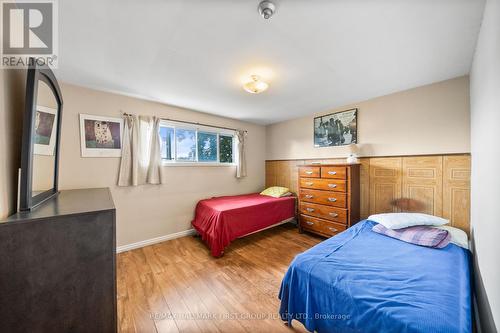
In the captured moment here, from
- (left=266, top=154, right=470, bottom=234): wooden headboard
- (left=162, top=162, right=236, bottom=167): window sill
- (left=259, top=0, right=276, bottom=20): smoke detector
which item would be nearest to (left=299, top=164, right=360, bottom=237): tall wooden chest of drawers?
(left=266, top=154, right=470, bottom=234): wooden headboard

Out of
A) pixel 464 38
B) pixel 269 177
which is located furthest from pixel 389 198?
pixel 269 177

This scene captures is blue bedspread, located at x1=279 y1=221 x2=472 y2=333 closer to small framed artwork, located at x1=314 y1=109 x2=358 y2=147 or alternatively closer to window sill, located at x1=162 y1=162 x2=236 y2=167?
small framed artwork, located at x1=314 y1=109 x2=358 y2=147

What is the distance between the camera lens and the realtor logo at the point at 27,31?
959 millimetres

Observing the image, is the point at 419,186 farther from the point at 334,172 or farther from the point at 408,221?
the point at 334,172

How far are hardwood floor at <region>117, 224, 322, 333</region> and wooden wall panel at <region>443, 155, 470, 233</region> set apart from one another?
5.78 feet

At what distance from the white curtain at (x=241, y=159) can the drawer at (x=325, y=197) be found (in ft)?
4.52

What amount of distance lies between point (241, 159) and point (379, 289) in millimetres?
3237

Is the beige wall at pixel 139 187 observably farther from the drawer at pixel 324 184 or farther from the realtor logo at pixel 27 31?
the drawer at pixel 324 184

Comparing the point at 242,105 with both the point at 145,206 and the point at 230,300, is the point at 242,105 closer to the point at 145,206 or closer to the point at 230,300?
the point at 145,206

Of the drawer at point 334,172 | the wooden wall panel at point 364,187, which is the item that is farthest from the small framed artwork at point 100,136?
the wooden wall panel at point 364,187

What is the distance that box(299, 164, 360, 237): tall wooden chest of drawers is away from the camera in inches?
108

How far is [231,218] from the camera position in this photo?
8.87 feet

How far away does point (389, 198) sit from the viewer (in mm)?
2650

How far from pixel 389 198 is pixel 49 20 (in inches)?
158
